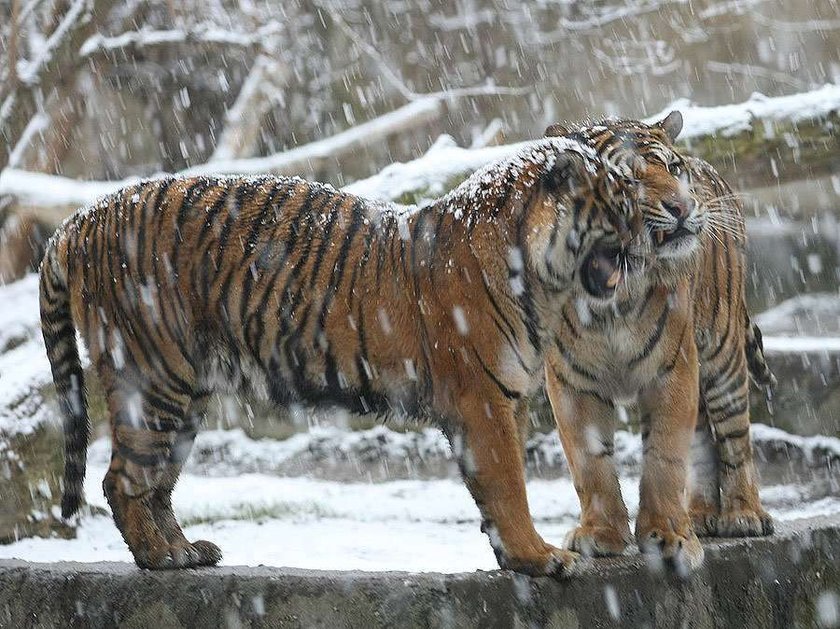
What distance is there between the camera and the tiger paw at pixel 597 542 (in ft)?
10.5

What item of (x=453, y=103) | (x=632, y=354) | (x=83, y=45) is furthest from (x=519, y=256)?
(x=453, y=103)

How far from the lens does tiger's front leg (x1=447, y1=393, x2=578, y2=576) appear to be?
280 cm

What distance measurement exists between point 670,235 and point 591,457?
0.77 meters

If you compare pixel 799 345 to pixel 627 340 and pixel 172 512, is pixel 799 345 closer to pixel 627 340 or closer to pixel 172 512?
pixel 627 340

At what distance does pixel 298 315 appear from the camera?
3.13 meters

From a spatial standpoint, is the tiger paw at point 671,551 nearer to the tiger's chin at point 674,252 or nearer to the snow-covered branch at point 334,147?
the tiger's chin at point 674,252

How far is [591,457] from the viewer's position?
337cm

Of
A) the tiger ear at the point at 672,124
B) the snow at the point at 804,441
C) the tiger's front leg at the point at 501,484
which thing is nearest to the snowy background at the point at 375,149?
the snow at the point at 804,441

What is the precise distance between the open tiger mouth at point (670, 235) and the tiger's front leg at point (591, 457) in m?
0.58

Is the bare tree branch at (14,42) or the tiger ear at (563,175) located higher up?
the bare tree branch at (14,42)

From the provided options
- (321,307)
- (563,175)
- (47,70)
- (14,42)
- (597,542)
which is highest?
(14,42)

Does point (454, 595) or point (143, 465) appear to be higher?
point (143, 465)

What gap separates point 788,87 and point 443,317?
10.8 meters

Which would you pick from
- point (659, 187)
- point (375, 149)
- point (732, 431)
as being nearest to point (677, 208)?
point (659, 187)
